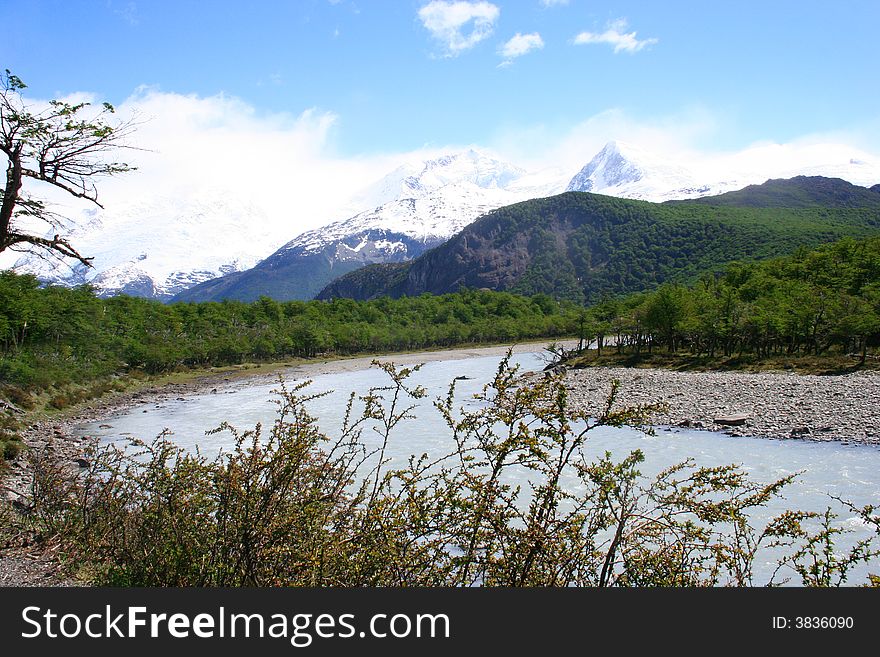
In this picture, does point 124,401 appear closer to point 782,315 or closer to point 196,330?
point 196,330

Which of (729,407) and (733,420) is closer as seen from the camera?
(733,420)

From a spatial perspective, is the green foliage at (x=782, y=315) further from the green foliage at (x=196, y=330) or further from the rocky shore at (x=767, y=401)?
the green foliage at (x=196, y=330)

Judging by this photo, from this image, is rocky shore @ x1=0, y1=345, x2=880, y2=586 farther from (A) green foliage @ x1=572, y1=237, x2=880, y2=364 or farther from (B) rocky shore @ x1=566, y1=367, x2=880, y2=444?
(A) green foliage @ x1=572, y1=237, x2=880, y2=364

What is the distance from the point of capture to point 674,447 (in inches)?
888

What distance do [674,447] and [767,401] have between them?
11.1m

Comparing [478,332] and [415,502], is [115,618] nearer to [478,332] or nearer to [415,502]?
[415,502]

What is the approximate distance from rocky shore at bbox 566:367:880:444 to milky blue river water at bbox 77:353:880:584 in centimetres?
154

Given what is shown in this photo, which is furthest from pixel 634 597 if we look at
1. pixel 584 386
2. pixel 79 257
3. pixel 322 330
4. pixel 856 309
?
pixel 322 330

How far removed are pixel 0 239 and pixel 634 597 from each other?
637 cm

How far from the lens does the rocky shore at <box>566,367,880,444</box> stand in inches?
958

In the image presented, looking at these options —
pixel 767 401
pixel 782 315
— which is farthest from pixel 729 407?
pixel 782 315

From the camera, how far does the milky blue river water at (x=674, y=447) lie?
52.5 feet

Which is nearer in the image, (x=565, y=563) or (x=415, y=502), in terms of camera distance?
(x=565, y=563)

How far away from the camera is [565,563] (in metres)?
3.81
